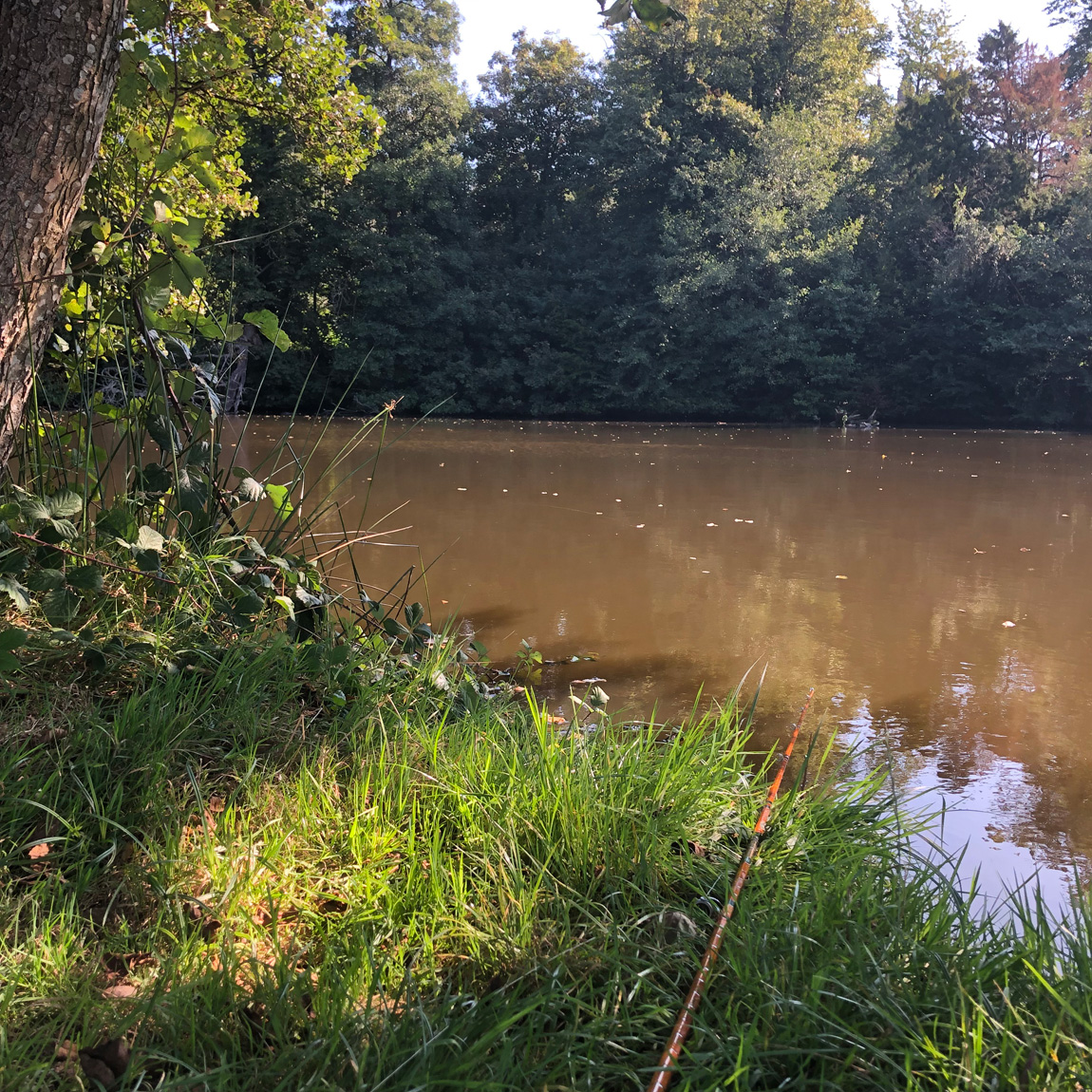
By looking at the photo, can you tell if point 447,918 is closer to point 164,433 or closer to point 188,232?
point 164,433

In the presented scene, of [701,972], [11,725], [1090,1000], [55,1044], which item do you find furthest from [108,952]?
[1090,1000]

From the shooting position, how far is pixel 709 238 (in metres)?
20.1

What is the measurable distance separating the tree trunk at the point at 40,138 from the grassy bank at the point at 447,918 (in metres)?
0.75

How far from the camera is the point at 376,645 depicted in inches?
95.5

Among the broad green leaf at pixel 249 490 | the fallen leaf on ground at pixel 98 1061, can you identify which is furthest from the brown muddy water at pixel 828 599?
the fallen leaf on ground at pixel 98 1061

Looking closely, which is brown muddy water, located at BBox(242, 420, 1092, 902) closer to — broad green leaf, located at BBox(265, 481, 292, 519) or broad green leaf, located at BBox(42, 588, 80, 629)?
broad green leaf, located at BBox(265, 481, 292, 519)

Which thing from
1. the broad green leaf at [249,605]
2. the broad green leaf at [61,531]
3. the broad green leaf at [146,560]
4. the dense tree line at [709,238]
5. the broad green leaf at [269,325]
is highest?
the dense tree line at [709,238]

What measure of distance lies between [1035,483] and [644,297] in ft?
42.1

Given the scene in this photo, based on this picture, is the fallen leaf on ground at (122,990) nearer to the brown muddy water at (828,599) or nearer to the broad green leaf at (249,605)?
the broad green leaf at (249,605)

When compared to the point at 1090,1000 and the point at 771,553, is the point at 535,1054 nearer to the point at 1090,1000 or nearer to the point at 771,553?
the point at 1090,1000

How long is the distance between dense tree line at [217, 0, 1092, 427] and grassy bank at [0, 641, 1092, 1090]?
1755 cm

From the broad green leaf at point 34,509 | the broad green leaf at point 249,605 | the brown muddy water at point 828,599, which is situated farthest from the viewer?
the brown muddy water at point 828,599

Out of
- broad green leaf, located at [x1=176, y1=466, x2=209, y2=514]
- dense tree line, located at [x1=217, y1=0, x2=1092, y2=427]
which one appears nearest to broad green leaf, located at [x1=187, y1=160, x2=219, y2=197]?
broad green leaf, located at [x1=176, y1=466, x2=209, y2=514]

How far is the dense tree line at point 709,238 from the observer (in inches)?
752
